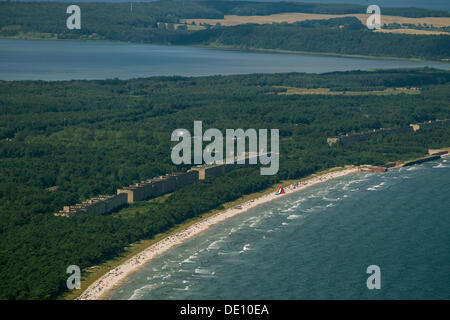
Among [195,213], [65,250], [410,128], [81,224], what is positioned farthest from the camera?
[410,128]

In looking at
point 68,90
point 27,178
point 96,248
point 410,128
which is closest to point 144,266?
point 96,248

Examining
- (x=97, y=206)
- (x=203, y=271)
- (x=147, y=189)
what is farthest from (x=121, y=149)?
(x=203, y=271)

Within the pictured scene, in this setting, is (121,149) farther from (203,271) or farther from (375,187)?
→ (203,271)

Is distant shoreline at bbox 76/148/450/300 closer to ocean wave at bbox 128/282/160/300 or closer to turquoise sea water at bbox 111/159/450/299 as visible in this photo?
turquoise sea water at bbox 111/159/450/299

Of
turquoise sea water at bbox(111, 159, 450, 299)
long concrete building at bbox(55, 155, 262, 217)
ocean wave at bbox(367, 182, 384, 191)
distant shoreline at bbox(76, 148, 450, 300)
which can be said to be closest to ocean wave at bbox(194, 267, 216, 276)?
turquoise sea water at bbox(111, 159, 450, 299)

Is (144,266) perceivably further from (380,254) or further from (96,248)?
(380,254)

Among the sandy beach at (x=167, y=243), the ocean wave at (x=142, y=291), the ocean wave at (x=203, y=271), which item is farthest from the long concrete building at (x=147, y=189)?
the ocean wave at (x=142, y=291)
